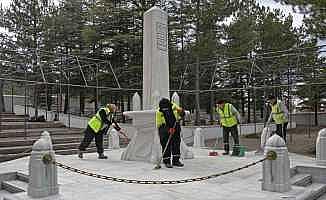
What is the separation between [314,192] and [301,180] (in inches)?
24.9

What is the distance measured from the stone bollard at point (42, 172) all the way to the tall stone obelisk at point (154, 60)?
4.03 metres

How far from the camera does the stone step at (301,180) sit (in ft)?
21.3

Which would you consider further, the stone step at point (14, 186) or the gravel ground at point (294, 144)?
the gravel ground at point (294, 144)

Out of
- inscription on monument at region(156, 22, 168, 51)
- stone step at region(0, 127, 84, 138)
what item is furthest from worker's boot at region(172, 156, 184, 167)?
stone step at region(0, 127, 84, 138)

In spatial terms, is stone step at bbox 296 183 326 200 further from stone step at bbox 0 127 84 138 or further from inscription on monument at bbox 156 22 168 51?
stone step at bbox 0 127 84 138

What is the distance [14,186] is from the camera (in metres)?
6.30

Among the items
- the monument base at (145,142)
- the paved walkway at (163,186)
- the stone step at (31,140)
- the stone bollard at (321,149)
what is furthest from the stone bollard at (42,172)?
the stone step at (31,140)

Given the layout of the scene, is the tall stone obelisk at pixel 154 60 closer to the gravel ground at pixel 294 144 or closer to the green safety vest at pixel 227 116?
the green safety vest at pixel 227 116

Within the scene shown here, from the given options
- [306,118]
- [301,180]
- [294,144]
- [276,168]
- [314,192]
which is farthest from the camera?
[306,118]

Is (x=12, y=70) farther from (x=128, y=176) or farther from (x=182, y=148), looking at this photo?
(x=128, y=176)

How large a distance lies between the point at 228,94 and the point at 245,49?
4219 mm

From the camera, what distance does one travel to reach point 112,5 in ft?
66.9

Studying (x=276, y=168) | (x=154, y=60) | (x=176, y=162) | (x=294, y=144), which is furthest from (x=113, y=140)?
(x=276, y=168)

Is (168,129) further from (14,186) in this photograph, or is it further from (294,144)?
(294,144)
